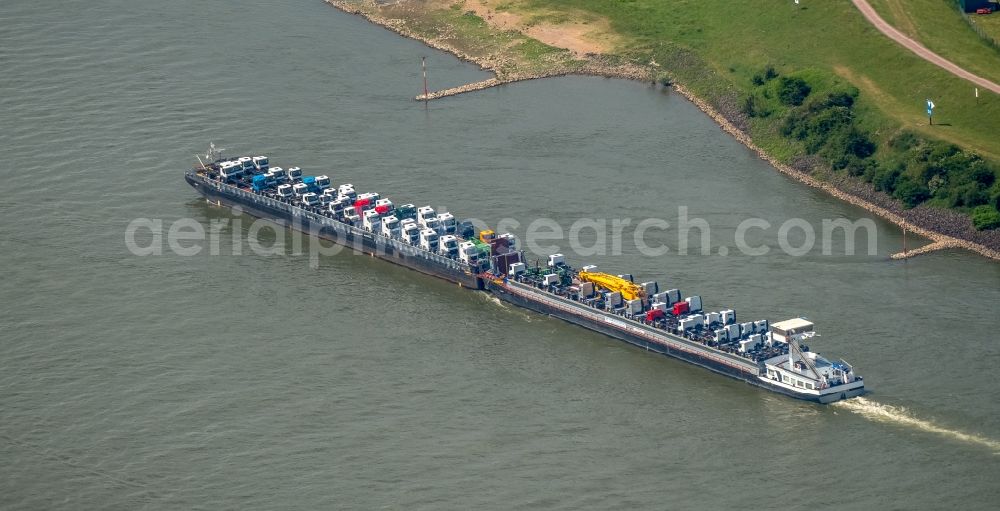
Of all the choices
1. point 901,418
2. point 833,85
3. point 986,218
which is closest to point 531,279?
point 901,418

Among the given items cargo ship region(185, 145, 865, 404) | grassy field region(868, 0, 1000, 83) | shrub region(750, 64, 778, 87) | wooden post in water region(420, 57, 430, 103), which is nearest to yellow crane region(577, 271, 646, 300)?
cargo ship region(185, 145, 865, 404)

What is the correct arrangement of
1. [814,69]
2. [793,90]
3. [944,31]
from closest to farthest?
[793,90], [814,69], [944,31]

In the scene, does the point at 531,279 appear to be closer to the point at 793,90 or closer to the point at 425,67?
the point at 793,90

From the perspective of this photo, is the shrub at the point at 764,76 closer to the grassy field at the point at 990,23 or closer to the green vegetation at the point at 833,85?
the green vegetation at the point at 833,85

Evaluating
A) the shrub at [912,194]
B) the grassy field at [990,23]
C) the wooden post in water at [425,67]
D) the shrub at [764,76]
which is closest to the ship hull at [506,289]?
the wooden post in water at [425,67]

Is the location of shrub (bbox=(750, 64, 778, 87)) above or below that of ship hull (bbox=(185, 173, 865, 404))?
above

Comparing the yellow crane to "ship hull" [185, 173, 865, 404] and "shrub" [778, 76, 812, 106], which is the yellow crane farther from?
"shrub" [778, 76, 812, 106]
